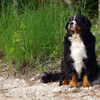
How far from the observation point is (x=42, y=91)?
13.1 feet

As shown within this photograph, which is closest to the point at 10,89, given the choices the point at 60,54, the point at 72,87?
the point at 72,87

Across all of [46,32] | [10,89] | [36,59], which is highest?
[46,32]

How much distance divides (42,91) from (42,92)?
0.18ft

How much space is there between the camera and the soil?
3618mm

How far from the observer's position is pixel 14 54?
513 cm

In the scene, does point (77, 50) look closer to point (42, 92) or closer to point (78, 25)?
point (78, 25)

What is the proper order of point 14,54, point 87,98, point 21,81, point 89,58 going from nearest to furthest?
1. point 87,98
2. point 89,58
3. point 21,81
4. point 14,54

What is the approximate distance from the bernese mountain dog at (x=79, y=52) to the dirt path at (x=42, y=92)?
0.67 feet

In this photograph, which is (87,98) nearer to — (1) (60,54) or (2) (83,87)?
(2) (83,87)

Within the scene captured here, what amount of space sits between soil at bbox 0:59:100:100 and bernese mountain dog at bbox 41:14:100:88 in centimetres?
17

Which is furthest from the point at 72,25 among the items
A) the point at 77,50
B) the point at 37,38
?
the point at 37,38

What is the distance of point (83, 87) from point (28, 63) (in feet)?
5.65

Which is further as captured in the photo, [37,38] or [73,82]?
[37,38]

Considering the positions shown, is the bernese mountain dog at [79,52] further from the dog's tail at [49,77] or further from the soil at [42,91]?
the dog's tail at [49,77]
